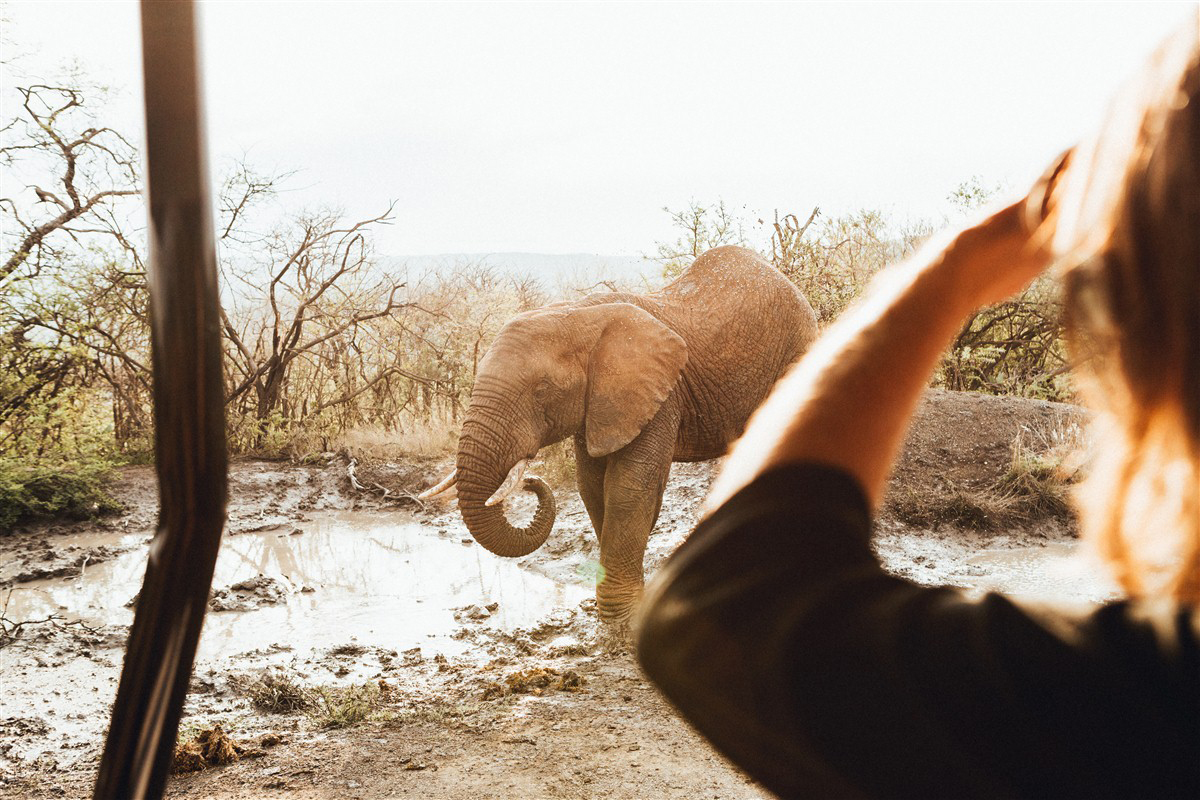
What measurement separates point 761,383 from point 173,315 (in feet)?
21.2

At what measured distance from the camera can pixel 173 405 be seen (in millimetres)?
293

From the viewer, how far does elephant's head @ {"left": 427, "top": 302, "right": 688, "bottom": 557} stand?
4.70 meters

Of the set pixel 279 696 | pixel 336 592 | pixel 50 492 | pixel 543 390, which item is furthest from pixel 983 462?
pixel 50 492

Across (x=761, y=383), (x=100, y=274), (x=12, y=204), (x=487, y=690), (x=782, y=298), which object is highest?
(x=12, y=204)

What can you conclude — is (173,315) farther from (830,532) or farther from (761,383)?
(761,383)

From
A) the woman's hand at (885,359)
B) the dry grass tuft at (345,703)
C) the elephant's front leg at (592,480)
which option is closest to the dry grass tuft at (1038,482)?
the elephant's front leg at (592,480)

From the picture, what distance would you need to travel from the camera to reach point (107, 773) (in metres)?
0.30

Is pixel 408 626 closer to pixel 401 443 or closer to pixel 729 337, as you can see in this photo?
pixel 729 337

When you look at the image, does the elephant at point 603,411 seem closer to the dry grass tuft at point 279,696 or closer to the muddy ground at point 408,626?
the muddy ground at point 408,626

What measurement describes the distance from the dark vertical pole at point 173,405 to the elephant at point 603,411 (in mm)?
4355

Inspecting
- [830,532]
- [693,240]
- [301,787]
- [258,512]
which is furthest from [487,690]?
[693,240]

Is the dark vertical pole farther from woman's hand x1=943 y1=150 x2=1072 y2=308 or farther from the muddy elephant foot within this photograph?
the muddy elephant foot

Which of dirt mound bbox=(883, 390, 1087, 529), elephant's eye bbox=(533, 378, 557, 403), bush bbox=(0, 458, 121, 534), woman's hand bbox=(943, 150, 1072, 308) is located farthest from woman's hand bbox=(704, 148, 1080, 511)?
bush bbox=(0, 458, 121, 534)

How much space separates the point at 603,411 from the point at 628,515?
1.97 ft
